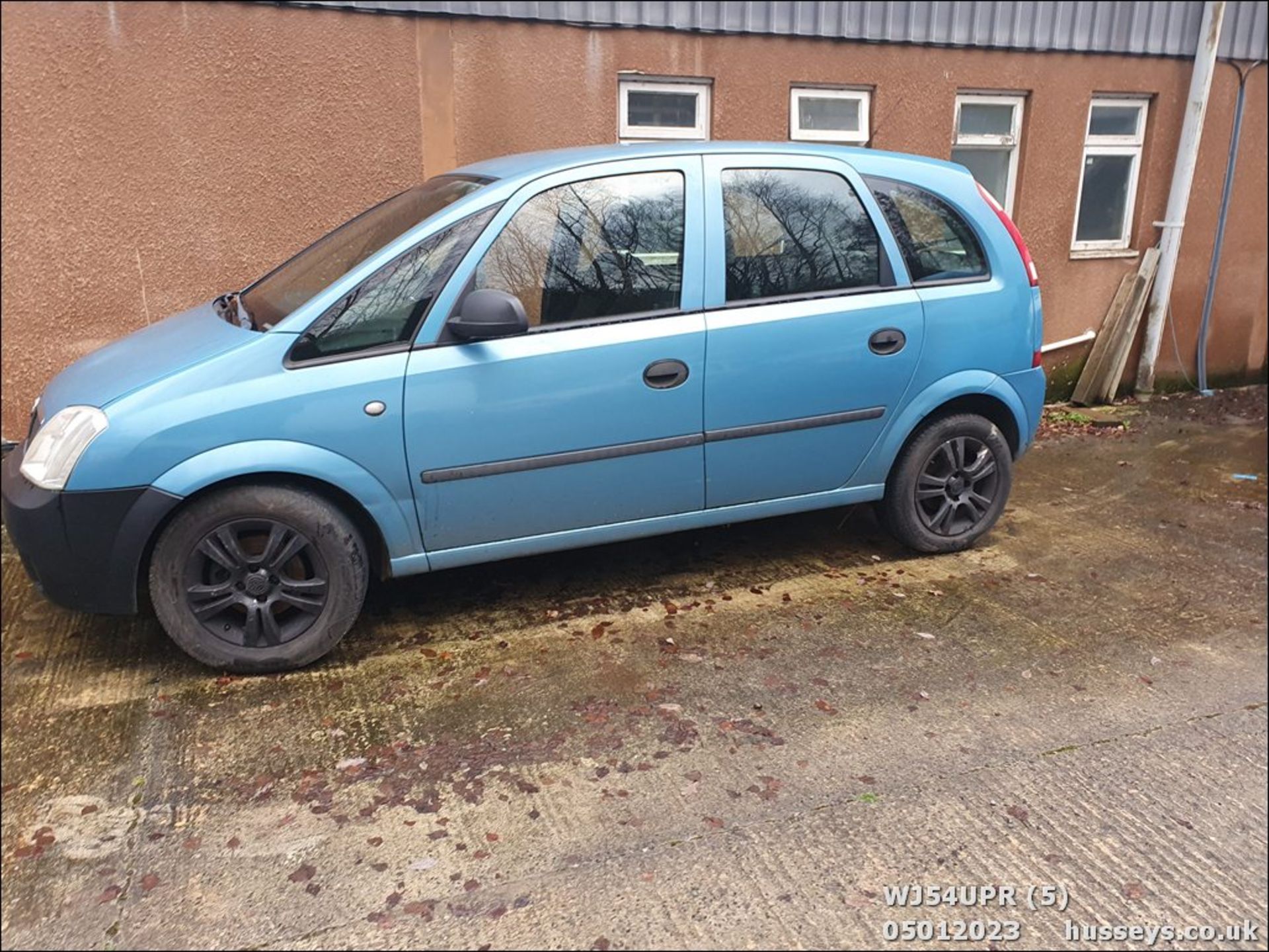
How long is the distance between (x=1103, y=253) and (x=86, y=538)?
24.9 feet

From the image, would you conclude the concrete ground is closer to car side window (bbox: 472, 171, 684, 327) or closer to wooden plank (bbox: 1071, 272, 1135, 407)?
car side window (bbox: 472, 171, 684, 327)

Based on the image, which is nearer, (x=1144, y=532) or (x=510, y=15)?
(x=1144, y=532)

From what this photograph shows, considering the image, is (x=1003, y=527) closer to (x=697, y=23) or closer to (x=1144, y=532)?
(x=1144, y=532)

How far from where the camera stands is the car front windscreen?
139 inches

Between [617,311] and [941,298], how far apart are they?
151 centimetres

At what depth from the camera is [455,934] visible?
231 centimetres

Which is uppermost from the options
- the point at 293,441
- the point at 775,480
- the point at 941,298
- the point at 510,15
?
the point at 510,15

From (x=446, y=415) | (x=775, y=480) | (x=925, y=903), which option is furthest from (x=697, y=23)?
(x=925, y=903)

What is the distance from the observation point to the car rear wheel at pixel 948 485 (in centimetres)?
Answer: 435

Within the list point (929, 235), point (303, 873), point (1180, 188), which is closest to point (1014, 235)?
point (929, 235)

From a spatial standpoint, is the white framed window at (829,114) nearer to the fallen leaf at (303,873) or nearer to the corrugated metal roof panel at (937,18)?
the corrugated metal roof panel at (937,18)

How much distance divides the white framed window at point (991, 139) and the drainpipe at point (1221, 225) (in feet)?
6.52

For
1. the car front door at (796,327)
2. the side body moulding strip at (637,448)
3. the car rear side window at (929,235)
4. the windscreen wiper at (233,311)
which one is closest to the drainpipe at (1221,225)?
the car rear side window at (929,235)

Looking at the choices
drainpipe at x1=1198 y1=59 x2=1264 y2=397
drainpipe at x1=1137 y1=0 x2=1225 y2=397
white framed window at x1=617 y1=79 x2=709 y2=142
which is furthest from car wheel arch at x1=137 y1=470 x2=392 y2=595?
drainpipe at x1=1198 y1=59 x2=1264 y2=397
